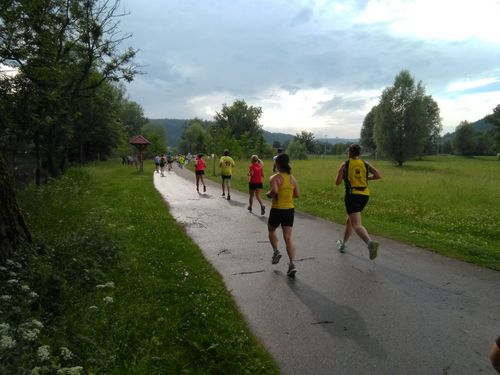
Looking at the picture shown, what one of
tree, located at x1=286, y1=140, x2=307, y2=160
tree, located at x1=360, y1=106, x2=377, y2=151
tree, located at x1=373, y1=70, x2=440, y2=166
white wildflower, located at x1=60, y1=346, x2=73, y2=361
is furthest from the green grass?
tree, located at x1=360, y1=106, x2=377, y2=151

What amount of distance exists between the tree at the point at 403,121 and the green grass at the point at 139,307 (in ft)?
154

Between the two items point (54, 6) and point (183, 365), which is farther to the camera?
point (54, 6)

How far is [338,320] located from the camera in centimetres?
418

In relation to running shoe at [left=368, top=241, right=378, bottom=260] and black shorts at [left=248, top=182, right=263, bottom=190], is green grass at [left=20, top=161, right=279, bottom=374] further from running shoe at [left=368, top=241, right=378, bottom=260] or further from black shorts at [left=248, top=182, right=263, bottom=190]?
black shorts at [left=248, top=182, right=263, bottom=190]

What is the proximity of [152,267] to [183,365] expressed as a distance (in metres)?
2.80

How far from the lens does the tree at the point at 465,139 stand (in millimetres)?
100688

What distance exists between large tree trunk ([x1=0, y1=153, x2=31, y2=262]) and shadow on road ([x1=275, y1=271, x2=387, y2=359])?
4.13 m

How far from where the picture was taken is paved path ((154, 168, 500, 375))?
134 inches

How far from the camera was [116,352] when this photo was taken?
351 cm

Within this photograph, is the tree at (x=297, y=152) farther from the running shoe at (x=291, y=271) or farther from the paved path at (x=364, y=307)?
the running shoe at (x=291, y=271)

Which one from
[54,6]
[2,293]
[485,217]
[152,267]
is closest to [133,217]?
[152,267]

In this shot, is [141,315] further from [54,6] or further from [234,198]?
[54,6]

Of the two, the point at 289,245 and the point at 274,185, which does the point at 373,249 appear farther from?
the point at 274,185

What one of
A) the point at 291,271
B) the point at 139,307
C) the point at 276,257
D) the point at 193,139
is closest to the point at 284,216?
the point at 276,257
